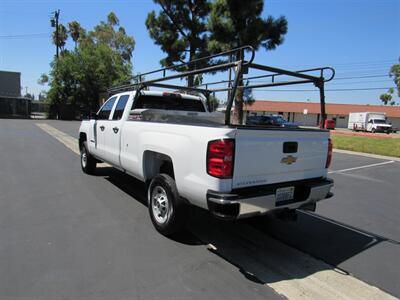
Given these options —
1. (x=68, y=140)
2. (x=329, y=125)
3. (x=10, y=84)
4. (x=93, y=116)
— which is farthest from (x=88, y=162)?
(x=10, y=84)

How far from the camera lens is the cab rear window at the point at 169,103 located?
19.5 ft

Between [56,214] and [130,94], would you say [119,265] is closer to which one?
[56,214]

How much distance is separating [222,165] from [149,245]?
1509mm

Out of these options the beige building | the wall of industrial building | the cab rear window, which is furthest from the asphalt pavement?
the beige building

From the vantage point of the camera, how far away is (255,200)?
352 cm

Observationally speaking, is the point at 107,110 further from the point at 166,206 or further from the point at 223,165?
the point at 223,165

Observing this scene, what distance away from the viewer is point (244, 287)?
10.3 feet

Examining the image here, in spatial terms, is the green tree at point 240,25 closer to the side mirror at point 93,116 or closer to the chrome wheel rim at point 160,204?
the side mirror at point 93,116

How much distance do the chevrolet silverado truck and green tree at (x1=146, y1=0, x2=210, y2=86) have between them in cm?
2291

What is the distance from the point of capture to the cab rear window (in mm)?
5948

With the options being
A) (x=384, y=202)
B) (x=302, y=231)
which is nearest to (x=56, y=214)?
(x=302, y=231)

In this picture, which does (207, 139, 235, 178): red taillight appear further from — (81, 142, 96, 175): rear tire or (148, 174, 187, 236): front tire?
(81, 142, 96, 175): rear tire

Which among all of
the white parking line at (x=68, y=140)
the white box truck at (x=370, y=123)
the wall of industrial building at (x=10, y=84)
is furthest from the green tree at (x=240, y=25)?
the wall of industrial building at (x=10, y=84)

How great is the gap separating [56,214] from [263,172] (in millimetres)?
3346
